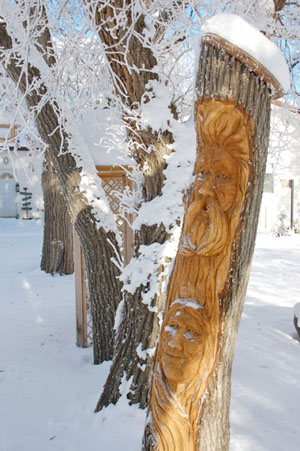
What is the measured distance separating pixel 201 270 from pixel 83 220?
2.38 metres

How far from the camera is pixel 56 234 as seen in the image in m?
9.30

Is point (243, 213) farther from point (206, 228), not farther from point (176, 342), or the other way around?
point (176, 342)

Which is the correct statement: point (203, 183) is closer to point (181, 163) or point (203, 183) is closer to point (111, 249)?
point (181, 163)

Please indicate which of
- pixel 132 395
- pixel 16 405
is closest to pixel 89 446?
pixel 132 395

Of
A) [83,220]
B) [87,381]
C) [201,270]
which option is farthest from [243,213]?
[87,381]

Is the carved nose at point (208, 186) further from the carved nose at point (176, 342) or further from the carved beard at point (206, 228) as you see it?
the carved nose at point (176, 342)

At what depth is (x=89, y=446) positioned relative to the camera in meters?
2.83

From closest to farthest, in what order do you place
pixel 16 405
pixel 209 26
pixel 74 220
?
1. pixel 209 26
2. pixel 16 405
3. pixel 74 220

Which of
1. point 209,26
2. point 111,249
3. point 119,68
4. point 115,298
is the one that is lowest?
point 115,298

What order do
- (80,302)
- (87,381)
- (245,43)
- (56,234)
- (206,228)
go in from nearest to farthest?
1. (245,43)
2. (206,228)
3. (87,381)
4. (80,302)
5. (56,234)

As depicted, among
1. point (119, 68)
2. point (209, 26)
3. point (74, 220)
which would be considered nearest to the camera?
point (209, 26)

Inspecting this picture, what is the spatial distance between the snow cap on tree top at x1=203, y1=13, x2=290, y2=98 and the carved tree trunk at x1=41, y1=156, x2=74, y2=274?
7.95 meters

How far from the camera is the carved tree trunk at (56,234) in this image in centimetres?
930

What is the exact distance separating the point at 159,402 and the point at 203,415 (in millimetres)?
200
